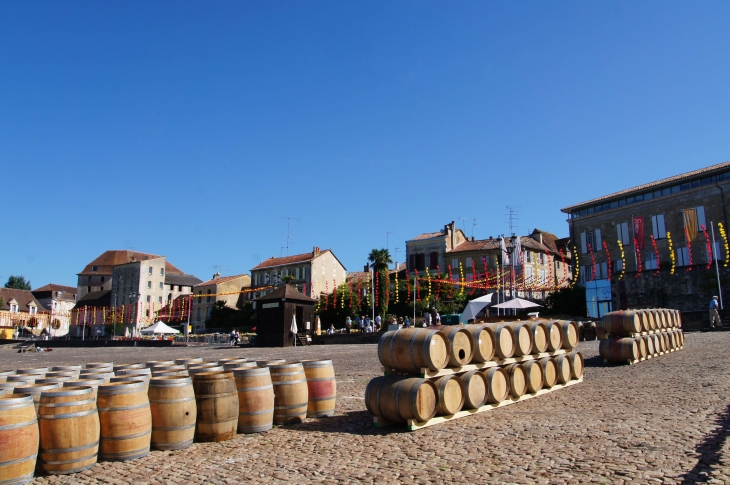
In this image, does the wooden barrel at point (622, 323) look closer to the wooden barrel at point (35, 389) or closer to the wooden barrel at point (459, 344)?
the wooden barrel at point (459, 344)

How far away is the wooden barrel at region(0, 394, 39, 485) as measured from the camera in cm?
526

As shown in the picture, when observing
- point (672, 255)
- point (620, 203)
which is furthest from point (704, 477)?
point (620, 203)

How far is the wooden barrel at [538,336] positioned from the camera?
396 inches

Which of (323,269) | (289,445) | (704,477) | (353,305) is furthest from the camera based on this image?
(323,269)

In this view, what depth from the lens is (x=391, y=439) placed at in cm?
705

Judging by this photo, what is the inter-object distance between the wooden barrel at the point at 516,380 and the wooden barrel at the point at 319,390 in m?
2.91

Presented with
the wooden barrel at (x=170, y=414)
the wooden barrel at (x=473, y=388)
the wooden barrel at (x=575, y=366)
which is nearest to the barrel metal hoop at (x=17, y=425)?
the wooden barrel at (x=170, y=414)

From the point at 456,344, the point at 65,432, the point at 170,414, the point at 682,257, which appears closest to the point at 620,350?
the point at 456,344

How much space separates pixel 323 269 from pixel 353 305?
17219 mm

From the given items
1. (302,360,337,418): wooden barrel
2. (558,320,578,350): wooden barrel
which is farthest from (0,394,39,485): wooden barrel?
(558,320,578,350): wooden barrel

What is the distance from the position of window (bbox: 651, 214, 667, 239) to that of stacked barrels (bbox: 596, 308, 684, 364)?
35332 millimetres

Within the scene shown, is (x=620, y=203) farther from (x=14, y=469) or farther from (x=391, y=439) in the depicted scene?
(x=14, y=469)

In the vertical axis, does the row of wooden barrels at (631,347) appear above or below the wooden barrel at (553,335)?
below

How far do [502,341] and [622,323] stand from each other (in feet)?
24.6
